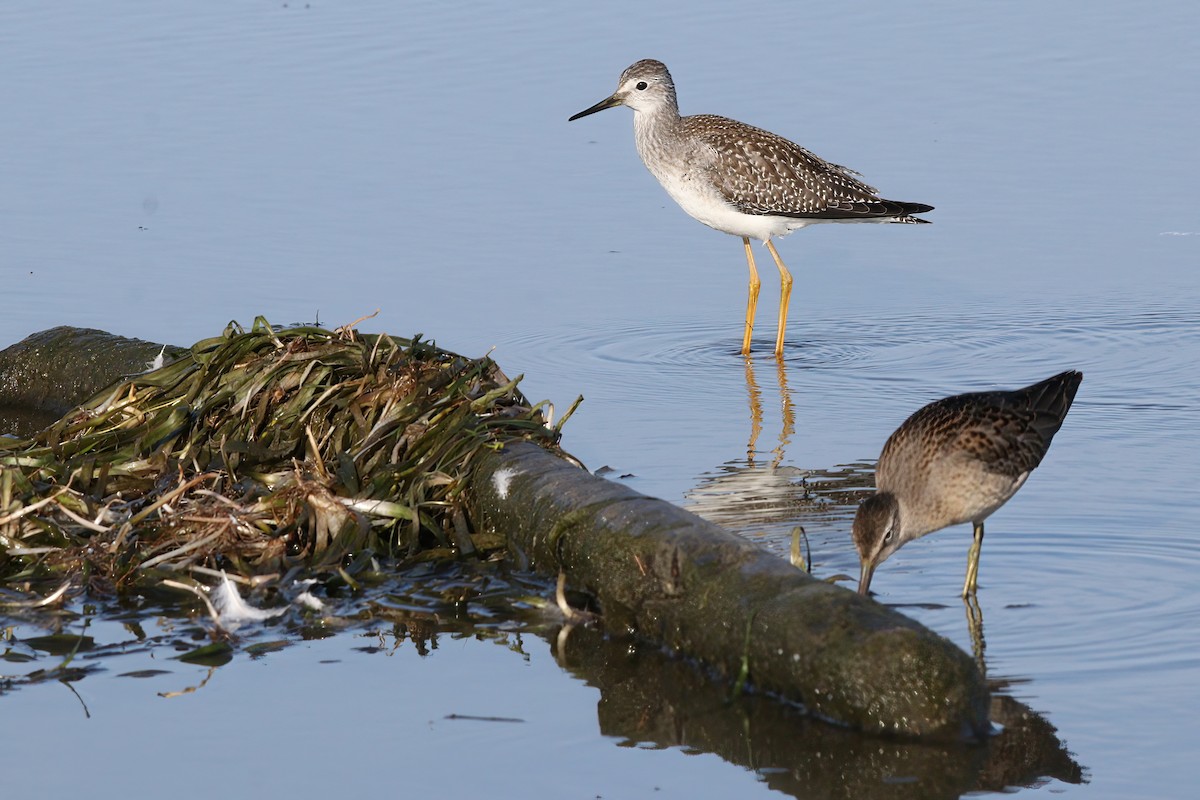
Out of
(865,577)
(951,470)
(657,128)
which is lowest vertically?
(865,577)

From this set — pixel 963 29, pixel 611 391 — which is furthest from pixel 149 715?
pixel 963 29

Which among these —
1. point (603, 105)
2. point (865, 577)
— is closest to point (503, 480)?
point (865, 577)

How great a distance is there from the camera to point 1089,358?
9.52 m

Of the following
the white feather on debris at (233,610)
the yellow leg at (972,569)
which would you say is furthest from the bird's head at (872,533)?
the white feather on debris at (233,610)

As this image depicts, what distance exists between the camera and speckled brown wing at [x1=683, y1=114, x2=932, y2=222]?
11336 mm

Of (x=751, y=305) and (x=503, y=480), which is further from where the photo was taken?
(x=751, y=305)

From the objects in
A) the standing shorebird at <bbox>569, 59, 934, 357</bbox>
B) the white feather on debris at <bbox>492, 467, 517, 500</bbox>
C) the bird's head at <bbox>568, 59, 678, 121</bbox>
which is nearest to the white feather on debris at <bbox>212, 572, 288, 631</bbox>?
the white feather on debris at <bbox>492, 467, 517, 500</bbox>

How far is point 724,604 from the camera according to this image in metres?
5.26

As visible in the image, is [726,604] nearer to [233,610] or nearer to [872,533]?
[872,533]

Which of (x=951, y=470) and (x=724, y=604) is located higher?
(x=951, y=470)

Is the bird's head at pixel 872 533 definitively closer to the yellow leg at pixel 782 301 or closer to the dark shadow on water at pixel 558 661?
the dark shadow on water at pixel 558 661

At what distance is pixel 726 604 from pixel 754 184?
641 cm

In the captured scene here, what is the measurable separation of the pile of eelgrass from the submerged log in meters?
0.26

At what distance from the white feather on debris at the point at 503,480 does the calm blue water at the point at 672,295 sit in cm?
79
